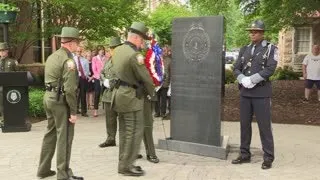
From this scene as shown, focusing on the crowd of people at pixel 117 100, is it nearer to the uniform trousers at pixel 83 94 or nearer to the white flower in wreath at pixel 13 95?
the white flower in wreath at pixel 13 95

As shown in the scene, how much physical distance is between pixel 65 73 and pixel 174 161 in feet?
8.38

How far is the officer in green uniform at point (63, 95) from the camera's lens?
21.3 ft

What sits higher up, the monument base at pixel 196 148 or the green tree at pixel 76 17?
the green tree at pixel 76 17

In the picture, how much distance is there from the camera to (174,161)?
8164mm

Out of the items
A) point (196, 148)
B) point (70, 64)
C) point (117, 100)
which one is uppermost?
point (70, 64)

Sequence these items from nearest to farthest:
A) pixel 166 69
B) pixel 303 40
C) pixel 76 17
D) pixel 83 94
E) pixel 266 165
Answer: pixel 266 165 < pixel 166 69 < pixel 83 94 < pixel 76 17 < pixel 303 40

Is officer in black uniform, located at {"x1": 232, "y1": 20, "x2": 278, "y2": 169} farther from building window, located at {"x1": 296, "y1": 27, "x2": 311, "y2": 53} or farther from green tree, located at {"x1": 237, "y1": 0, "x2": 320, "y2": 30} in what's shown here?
building window, located at {"x1": 296, "y1": 27, "x2": 311, "y2": 53}

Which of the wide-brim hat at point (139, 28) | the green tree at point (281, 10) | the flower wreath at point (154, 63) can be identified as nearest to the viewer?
the wide-brim hat at point (139, 28)

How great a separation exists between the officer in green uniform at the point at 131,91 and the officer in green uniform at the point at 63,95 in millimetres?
697

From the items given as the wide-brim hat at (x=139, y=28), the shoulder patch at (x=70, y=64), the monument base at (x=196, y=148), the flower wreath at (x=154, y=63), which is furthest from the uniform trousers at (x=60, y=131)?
the monument base at (x=196, y=148)

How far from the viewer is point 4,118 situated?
1116 centimetres

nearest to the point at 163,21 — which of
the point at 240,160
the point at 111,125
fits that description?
the point at 111,125

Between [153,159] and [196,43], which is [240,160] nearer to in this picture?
[153,159]

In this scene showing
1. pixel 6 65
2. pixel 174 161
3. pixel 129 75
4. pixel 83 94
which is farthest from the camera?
pixel 83 94
